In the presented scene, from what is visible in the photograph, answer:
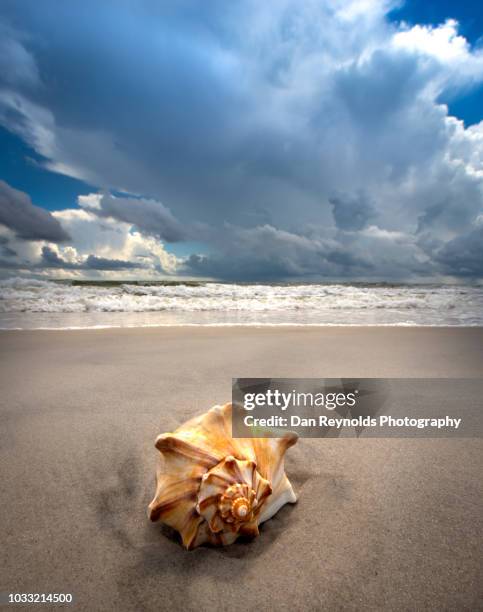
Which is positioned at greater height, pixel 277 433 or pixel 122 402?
pixel 277 433

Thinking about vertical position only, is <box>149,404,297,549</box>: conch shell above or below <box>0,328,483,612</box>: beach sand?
above

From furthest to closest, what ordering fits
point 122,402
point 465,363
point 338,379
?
point 465,363
point 338,379
point 122,402

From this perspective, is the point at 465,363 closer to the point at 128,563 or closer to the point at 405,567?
the point at 405,567

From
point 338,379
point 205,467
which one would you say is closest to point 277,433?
point 205,467

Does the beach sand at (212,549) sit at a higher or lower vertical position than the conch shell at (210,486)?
lower
